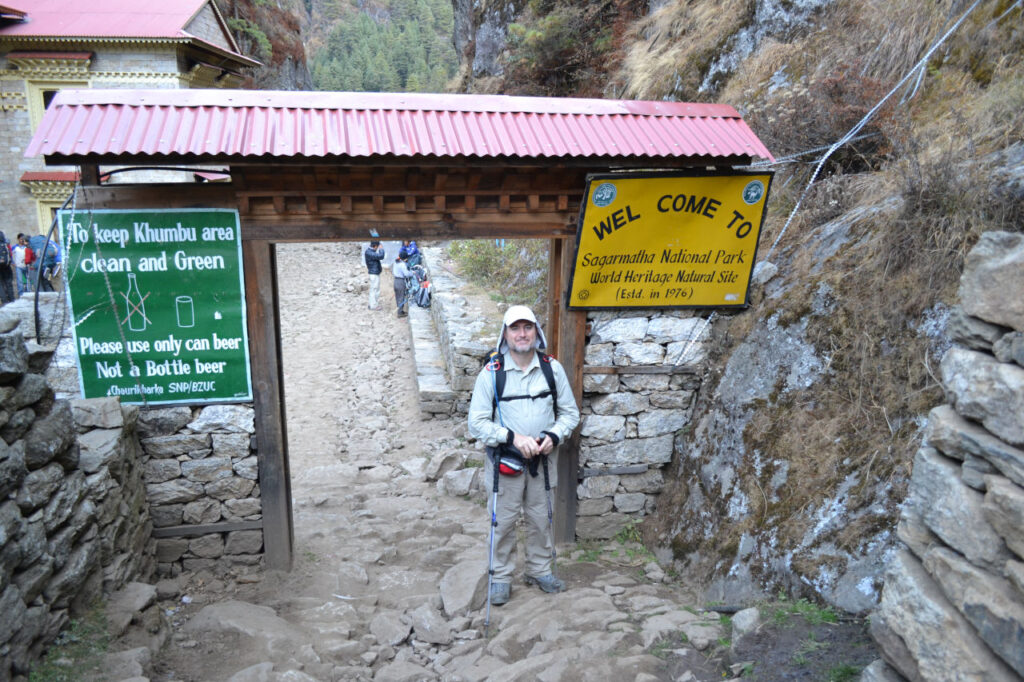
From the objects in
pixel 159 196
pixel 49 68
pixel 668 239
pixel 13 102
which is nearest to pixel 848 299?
pixel 668 239

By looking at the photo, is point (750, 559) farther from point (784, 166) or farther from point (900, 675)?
point (784, 166)

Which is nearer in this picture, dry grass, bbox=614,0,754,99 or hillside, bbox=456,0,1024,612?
hillside, bbox=456,0,1024,612

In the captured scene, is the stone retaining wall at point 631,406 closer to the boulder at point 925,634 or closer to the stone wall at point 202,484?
the stone wall at point 202,484

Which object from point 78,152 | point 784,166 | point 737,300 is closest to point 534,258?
point 784,166

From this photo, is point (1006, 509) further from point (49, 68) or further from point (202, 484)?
point (49, 68)

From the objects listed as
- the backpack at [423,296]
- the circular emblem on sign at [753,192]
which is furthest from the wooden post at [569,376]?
the backpack at [423,296]

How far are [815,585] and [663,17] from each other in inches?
405

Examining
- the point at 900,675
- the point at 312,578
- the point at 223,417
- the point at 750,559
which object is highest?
the point at 223,417

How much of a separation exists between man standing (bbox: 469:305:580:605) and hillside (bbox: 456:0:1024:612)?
141 cm

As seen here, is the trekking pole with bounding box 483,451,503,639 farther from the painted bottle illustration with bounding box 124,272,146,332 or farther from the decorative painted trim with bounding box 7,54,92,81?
the decorative painted trim with bounding box 7,54,92,81

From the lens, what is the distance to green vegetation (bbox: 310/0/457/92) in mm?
63531

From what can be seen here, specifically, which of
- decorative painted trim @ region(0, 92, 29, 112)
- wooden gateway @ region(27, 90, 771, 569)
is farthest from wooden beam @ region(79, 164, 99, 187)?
decorative painted trim @ region(0, 92, 29, 112)

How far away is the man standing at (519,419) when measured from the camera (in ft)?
15.5

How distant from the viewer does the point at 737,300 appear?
5.60m
